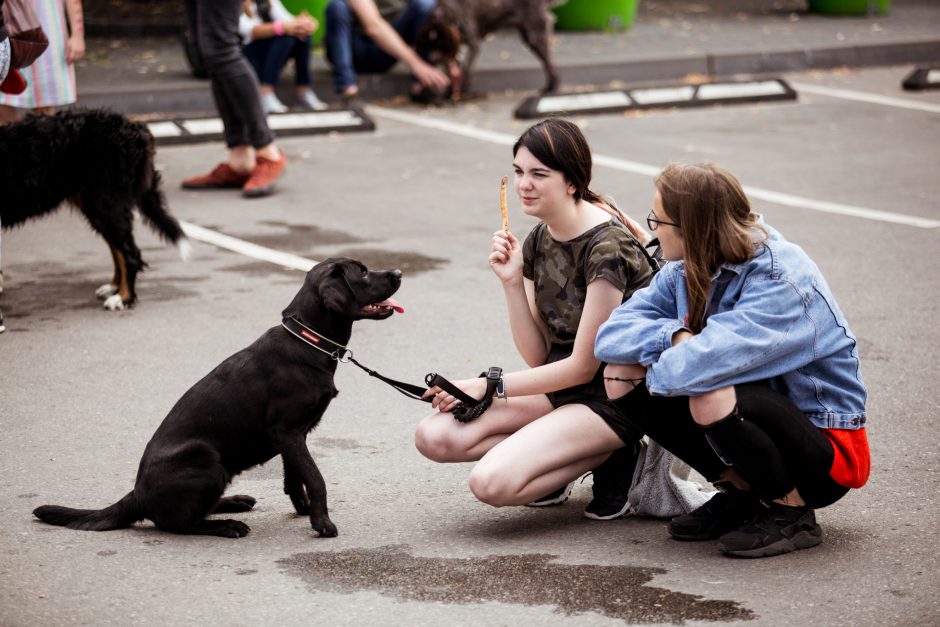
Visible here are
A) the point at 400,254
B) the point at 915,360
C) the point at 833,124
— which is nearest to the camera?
the point at 915,360

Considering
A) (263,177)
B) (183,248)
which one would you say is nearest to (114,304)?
(183,248)

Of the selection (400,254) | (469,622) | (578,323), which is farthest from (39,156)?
(469,622)

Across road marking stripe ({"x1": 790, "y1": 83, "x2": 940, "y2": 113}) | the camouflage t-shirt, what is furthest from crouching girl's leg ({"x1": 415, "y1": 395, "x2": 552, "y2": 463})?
road marking stripe ({"x1": 790, "y1": 83, "x2": 940, "y2": 113})

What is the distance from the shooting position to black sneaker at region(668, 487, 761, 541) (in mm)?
3893

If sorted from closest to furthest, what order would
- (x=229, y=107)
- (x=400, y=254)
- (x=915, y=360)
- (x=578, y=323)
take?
(x=578, y=323)
(x=915, y=360)
(x=400, y=254)
(x=229, y=107)

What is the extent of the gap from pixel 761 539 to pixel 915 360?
2.28 metres

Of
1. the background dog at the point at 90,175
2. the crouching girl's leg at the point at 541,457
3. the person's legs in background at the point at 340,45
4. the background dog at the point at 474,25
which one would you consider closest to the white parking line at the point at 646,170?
the person's legs in background at the point at 340,45

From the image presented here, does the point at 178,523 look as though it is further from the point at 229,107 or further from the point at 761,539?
the point at 229,107

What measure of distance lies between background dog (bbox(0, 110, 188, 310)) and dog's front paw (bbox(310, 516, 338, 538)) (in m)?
3.03

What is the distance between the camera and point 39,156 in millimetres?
6297

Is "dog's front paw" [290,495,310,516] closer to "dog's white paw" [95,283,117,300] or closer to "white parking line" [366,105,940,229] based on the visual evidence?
"dog's white paw" [95,283,117,300]

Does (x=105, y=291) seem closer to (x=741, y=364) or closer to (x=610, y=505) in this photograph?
(x=610, y=505)

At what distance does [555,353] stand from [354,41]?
350 inches

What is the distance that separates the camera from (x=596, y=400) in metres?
4.06
